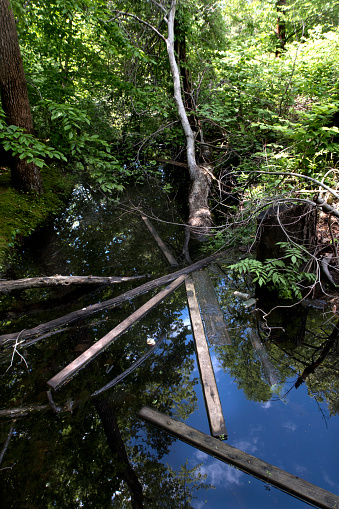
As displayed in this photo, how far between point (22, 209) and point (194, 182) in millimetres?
4299

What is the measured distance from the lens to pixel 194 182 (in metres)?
8.00

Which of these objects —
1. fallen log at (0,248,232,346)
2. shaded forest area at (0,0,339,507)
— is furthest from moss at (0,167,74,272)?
fallen log at (0,248,232,346)

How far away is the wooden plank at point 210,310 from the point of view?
12.1 ft

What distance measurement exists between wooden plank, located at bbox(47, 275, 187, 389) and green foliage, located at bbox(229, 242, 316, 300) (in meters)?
1.32

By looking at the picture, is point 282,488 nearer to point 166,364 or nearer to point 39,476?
point 166,364

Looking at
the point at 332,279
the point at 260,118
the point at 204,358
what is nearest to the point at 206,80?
the point at 260,118

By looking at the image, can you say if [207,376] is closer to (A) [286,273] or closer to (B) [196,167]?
(A) [286,273]

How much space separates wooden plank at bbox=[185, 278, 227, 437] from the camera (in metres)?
2.59

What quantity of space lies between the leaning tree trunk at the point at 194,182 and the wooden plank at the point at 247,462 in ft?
13.9

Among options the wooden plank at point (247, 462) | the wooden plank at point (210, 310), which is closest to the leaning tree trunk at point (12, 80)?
the wooden plank at point (210, 310)

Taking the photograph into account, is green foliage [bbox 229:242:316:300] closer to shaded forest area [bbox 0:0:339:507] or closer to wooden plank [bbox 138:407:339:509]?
shaded forest area [bbox 0:0:339:507]

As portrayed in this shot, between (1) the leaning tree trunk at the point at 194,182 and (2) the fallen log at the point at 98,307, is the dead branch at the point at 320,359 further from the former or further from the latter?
(1) the leaning tree trunk at the point at 194,182

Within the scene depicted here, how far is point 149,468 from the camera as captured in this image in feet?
7.81

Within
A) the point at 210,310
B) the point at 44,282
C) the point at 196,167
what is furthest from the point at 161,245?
the point at 196,167
